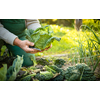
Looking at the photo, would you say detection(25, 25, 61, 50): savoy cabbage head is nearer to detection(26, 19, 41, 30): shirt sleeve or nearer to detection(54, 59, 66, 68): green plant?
detection(54, 59, 66, 68): green plant

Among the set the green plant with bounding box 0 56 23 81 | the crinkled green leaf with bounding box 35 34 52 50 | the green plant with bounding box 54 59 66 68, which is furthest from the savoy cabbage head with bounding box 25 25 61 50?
the green plant with bounding box 0 56 23 81

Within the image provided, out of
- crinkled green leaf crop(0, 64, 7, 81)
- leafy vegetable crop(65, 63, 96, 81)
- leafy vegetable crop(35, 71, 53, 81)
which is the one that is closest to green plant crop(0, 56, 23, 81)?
crinkled green leaf crop(0, 64, 7, 81)

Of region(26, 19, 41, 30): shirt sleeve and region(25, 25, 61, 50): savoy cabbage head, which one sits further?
region(26, 19, 41, 30): shirt sleeve

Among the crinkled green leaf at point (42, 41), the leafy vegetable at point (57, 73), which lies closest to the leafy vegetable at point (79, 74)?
the leafy vegetable at point (57, 73)

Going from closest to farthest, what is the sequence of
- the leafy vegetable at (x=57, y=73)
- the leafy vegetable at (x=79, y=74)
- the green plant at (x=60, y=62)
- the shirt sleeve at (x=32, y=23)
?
the leafy vegetable at (x=79, y=74) < the leafy vegetable at (x=57, y=73) < the green plant at (x=60, y=62) < the shirt sleeve at (x=32, y=23)

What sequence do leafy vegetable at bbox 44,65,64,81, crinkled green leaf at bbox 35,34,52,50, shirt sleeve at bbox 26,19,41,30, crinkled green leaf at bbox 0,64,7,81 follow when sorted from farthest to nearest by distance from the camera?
shirt sleeve at bbox 26,19,41,30 → crinkled green leaf at bbox 35,34,52,50 → leafy vegetable at bbox 44,65,64,81 → crinkled green leaf at bbox 0,64,7,81

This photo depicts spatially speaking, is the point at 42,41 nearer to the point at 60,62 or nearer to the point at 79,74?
the point at 60,62

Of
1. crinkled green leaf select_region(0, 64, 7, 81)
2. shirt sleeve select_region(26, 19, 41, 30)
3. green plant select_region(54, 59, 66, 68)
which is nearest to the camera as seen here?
crinkled green leaf select_region(0, 64, 7, 81)

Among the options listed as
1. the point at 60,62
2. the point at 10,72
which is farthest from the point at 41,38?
the point at 10,72

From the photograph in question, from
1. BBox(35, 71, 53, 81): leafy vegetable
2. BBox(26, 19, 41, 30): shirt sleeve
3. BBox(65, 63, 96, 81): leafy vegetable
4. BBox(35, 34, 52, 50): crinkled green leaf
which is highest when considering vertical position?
BBox(26, 19, 41, 30): shirt sleeve

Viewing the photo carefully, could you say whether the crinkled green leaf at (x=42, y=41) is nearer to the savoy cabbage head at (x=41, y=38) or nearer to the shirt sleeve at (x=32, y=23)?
the savoy cabbage head at (x=41, y=38)

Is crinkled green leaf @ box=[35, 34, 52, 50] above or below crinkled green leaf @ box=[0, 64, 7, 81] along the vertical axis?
above
